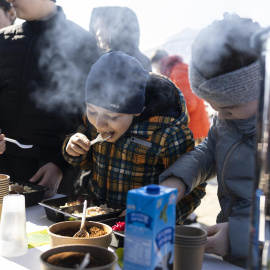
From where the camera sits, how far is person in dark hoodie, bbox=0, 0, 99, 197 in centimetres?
271

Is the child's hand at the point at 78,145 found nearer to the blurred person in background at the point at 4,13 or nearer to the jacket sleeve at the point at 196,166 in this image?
the jacket sleeve at the point at 196,166

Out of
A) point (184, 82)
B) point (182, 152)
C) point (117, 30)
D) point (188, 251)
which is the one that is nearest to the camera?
point (188, 251)

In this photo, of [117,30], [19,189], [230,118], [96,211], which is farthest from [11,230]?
[117,30]

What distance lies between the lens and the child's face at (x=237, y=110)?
1564 millimetres

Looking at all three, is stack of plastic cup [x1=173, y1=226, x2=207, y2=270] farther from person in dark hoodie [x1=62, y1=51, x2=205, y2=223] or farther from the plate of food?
the plate of food

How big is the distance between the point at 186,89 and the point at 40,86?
2094 millimetres

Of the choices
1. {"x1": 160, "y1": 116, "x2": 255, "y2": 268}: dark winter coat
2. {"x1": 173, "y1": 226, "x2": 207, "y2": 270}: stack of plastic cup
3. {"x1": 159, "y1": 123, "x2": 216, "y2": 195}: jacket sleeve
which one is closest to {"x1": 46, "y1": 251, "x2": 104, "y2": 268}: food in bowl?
{"x1": 173, "y1": 226, "x2": 207, "y2": 270}: stack of plastic cup

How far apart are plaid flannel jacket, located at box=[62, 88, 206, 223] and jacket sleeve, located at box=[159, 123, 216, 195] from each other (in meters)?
0.17

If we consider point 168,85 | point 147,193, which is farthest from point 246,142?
point 147,193

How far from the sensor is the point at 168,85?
7.29ft

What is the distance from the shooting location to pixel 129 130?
217cm

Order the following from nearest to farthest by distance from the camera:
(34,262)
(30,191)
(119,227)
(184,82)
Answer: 1. (34,262)
2. (119,227)
3. (30,191)
4. (184,82)

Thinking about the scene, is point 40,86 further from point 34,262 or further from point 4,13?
point 34,262

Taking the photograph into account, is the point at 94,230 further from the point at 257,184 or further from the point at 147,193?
the point at 257,184
